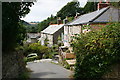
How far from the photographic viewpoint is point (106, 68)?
8.79 m

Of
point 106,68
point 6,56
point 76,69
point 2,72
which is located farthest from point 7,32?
point 106,68

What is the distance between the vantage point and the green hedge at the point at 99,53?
8.66 metres

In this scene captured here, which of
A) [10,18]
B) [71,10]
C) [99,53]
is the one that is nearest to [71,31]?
[99,53]

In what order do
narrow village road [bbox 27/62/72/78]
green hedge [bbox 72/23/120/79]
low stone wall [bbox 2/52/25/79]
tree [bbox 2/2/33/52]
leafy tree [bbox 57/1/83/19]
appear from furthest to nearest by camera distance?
leafy tree [bbox 57/1/83/19]
narrow village road [bbox 27/62/72/78]
green hedge [bbox 72/23/120/79]
low stone wall [bbox 2/52/25/79]
tree [bbox 2/2/33/52]

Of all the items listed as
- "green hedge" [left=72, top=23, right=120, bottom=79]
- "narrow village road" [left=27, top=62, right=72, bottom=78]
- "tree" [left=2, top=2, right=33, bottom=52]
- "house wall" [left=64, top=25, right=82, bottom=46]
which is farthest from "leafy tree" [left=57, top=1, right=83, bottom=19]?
"tree" [left=2, top=2, right=33, bottom=52]

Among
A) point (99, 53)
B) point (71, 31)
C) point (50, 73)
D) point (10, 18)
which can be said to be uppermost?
point (71, 31)

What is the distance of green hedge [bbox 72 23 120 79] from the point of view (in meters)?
8.66

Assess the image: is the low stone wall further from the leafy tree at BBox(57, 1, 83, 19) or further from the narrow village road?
the leafy tree at BBox(57, 1, 83, 19)

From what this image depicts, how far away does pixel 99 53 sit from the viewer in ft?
28.9

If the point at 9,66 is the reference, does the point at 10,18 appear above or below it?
above

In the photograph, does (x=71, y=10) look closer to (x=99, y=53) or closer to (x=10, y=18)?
(x=99, y=53)

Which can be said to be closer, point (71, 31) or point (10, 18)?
point (10, 18)

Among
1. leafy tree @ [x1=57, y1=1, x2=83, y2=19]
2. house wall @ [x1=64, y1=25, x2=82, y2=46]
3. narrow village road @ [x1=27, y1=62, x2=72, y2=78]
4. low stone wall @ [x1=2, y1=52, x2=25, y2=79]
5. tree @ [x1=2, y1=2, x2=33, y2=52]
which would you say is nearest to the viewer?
tree @ [x1=2, y1=2, x2=33, y2=52]

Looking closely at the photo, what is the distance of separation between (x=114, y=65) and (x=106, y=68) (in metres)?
0.55
